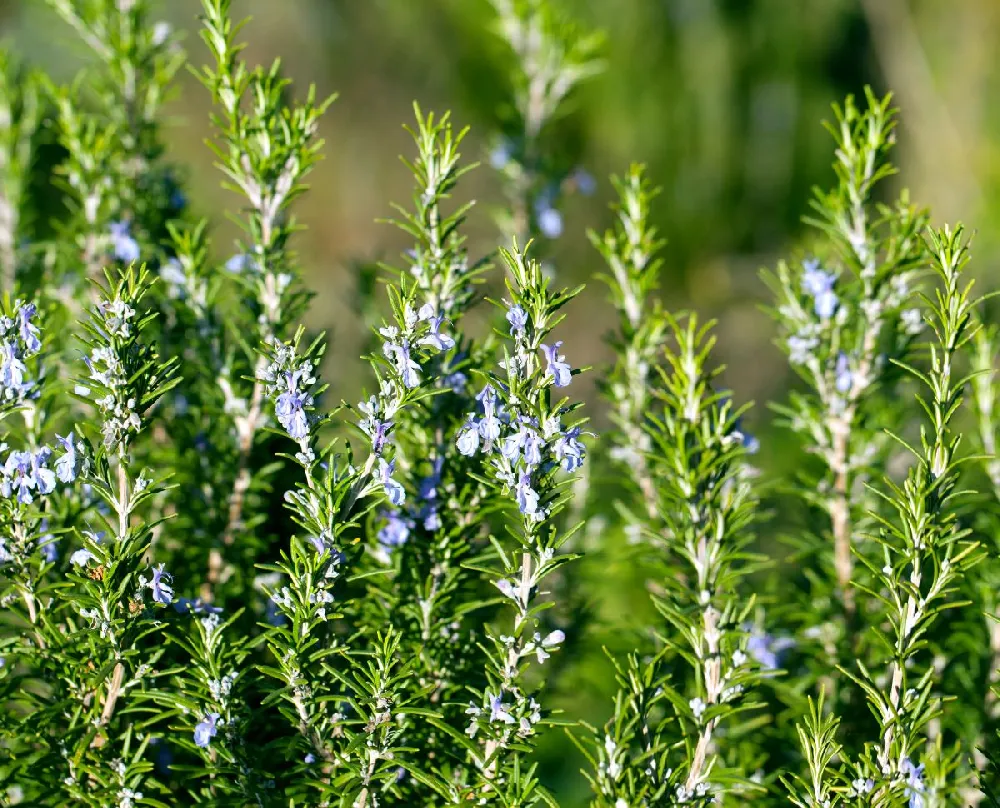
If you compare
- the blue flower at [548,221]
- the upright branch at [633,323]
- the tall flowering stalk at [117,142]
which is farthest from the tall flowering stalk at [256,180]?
the blue flower at [548,221]

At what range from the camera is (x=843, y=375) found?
952 mm

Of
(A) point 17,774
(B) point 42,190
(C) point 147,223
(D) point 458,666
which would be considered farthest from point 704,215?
(A) point 17,774

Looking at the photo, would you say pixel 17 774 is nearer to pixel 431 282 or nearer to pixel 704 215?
pixel 431 282

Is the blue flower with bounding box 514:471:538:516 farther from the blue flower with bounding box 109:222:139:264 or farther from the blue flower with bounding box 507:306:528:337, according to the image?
the blue flower with bounding box 109:222:139:264

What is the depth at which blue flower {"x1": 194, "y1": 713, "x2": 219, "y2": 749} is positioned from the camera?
660mm

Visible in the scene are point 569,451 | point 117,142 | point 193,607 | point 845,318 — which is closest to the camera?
point 569,451

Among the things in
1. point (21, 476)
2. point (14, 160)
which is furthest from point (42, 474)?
point (14, 160)

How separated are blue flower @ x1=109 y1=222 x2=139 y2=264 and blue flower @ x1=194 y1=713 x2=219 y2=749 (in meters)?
0.55

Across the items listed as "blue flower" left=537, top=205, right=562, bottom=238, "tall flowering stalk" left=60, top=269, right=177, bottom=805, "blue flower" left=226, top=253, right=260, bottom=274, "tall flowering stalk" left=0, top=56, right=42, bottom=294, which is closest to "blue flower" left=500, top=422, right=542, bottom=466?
"tall flowering stalk" left=60, top=269, right=177, bottom=805

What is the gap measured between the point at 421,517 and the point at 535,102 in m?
0.79

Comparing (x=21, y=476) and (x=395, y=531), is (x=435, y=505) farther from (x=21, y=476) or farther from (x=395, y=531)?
(x=21, y=476)

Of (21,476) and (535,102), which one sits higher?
(535,102)

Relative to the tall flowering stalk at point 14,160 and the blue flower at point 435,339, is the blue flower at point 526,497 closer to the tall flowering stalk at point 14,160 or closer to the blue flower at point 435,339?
the blue flower at point 435,339

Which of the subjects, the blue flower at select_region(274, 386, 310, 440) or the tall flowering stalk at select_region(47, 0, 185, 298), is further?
the tall flowering stalk at select_region(47, 0, 185, 298)
